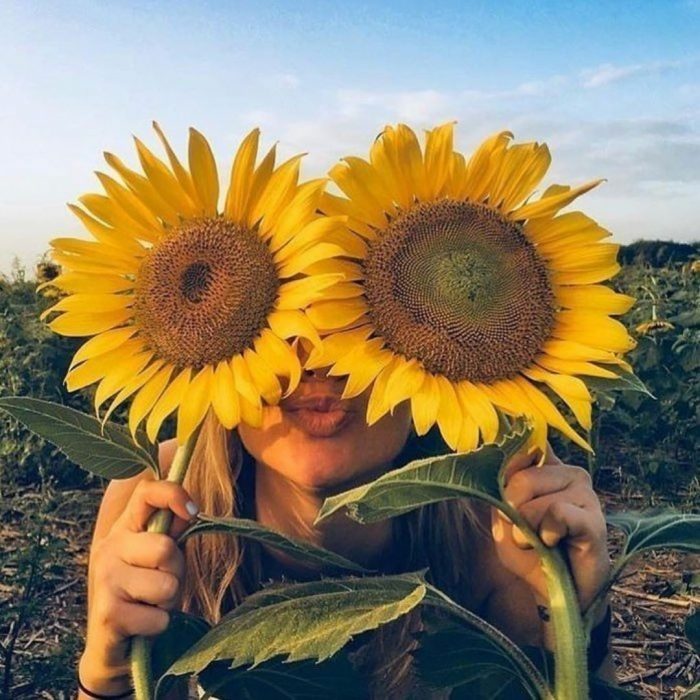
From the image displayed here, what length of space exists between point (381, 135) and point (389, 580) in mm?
439

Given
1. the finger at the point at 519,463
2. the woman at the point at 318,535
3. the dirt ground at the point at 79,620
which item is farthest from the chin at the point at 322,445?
the dirt ground at the point at 79,620

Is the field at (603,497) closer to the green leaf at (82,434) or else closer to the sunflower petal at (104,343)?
the green leaf at (82,434)

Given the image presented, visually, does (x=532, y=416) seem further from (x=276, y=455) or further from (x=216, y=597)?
(x=216, y=597)

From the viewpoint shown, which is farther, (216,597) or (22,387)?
(22,387)

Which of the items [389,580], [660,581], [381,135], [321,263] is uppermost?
[381,135]

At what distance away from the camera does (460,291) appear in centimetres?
109

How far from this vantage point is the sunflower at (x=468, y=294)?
3.34 ft

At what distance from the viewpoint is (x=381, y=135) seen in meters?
1.08

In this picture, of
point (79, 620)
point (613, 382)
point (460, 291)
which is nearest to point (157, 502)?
point (460, 291)

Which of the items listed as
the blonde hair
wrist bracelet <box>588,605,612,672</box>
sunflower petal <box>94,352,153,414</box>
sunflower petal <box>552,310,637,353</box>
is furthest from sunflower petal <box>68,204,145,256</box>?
wrist bracelet <box>588,605,612,672</box>

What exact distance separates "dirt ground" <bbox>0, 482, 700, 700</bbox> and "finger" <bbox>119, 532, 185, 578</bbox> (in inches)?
65.6

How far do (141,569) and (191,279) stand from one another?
1.02ft

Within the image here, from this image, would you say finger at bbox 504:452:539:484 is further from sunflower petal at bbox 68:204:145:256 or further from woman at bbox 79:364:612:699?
sunflower petal at bbox 68:204:145:256

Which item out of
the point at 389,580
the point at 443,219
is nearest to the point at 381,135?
the point at 443,219
